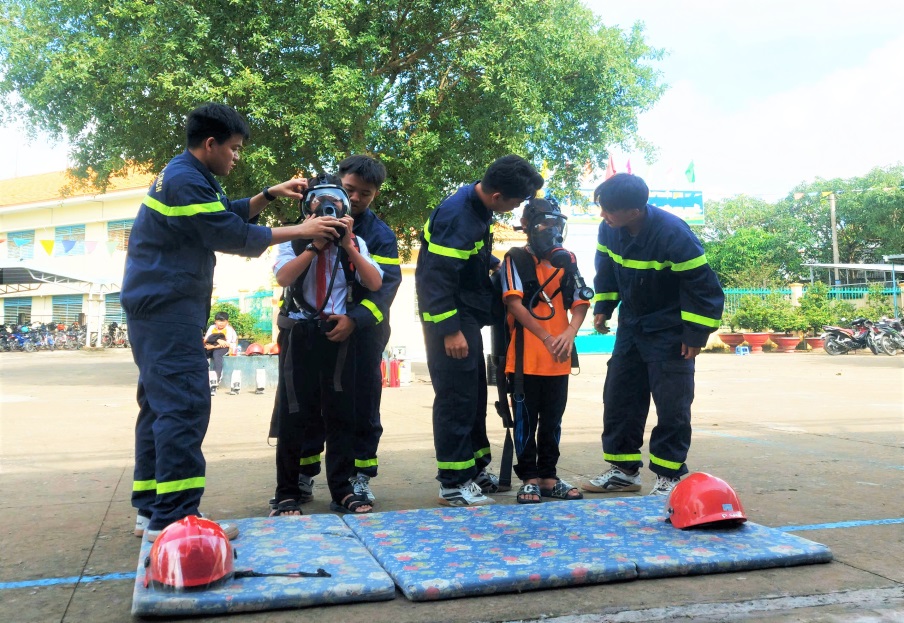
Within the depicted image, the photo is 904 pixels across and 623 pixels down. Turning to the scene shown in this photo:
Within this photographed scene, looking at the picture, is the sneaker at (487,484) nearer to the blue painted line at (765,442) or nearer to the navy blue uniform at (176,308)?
the navy blue uniform at (176,308)

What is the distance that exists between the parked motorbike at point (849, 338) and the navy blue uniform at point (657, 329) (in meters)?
20.7

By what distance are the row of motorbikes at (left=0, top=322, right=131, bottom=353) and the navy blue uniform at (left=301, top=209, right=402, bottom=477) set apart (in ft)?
106

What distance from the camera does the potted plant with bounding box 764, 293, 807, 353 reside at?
26.3 m

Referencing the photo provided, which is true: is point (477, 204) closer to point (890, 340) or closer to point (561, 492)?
point (561, 492)

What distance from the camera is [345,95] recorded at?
40.3ft

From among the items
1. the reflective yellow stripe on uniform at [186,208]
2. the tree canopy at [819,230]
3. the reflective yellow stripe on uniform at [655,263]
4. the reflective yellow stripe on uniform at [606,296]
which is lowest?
the reflective yellow stripe on uniform at [606,296]

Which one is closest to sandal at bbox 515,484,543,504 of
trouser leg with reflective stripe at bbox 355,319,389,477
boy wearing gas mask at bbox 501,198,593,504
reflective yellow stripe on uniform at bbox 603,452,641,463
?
boy wearing gas mask at bbox 501,198,593,504

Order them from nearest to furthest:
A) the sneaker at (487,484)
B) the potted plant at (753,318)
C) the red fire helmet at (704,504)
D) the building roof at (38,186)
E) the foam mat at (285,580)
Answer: the foam mat at (285,580) < the red fire helmet at (704,504) < the sneaker at (487,484) < the potted plant at (753,318) < the building roof at (38,186)

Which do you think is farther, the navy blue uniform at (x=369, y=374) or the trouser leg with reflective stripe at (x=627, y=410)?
the trouser leg with reflective stripe at (x=627, y=410)

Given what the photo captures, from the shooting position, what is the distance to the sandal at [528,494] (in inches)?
169

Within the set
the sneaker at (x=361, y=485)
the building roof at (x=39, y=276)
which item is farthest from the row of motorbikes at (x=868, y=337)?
the building roof at (x=39, y=276)

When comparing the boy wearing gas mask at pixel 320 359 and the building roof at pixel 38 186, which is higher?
the building roof at pixel 38 186

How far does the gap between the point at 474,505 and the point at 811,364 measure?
56.2 feet

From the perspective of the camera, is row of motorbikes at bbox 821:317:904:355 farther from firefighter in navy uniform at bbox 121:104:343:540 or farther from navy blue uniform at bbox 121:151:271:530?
navy blue uniform at bbox 121:151:271:530
